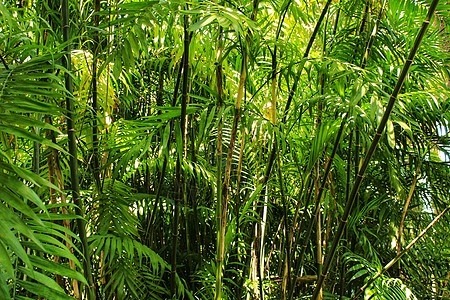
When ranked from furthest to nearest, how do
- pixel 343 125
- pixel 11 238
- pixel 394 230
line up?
pixel 394 230
pixel 343 125
pixel 11 238

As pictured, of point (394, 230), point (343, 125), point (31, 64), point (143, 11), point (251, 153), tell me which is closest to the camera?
point (31, 64)

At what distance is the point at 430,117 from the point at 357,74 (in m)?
0.76

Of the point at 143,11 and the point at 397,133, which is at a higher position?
the point at 143,11

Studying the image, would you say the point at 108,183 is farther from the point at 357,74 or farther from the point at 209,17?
the point at 357,74

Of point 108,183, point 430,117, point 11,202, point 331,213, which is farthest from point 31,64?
point 430,117

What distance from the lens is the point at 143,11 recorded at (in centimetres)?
85

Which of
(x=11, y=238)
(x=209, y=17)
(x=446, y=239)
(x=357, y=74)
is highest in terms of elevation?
(x=209, y=17)

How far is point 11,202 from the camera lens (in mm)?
440

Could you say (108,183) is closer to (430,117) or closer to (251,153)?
(251,153)

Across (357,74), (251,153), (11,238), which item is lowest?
(251,153)

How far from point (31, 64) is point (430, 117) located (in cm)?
145


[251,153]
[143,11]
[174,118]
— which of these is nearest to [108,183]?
[174,118]

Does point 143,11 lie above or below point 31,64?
above

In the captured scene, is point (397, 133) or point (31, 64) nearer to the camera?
point (31, 64)
